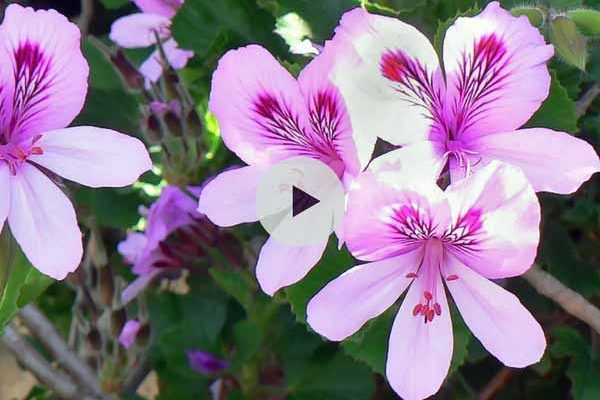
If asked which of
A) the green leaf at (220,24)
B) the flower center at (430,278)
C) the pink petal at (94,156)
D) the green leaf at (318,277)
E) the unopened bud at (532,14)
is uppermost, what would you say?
the unopened bud at (532,14)

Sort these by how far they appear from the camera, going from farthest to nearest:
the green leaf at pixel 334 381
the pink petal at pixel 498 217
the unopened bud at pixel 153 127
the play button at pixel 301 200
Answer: the green leaf at pixel 334 381
the unopened bud at pixel 153 127
the play button at pixel 301 200
the pink petal at pixel 498 217

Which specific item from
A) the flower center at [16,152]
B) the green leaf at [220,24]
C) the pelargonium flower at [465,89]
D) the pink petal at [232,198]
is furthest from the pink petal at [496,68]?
the green leaf at [220,24]

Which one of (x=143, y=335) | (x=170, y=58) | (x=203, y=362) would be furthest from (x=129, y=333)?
(x=170, y=58)

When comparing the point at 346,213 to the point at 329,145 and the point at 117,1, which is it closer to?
the point at 329,145

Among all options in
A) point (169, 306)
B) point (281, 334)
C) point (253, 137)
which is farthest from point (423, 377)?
point (169, 306)

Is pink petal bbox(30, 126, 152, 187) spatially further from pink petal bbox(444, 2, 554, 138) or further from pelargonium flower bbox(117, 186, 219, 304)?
pelargonium flower bbox(117, 186, 219, 304)

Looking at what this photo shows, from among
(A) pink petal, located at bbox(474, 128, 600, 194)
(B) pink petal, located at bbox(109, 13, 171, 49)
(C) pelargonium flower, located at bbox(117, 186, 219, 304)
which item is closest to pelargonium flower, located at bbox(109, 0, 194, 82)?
(B) pink petal, located at bbox(109, 13, 171, 49)

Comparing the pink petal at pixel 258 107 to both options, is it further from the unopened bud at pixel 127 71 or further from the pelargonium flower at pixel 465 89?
the unopened bud at pixel 127 71
